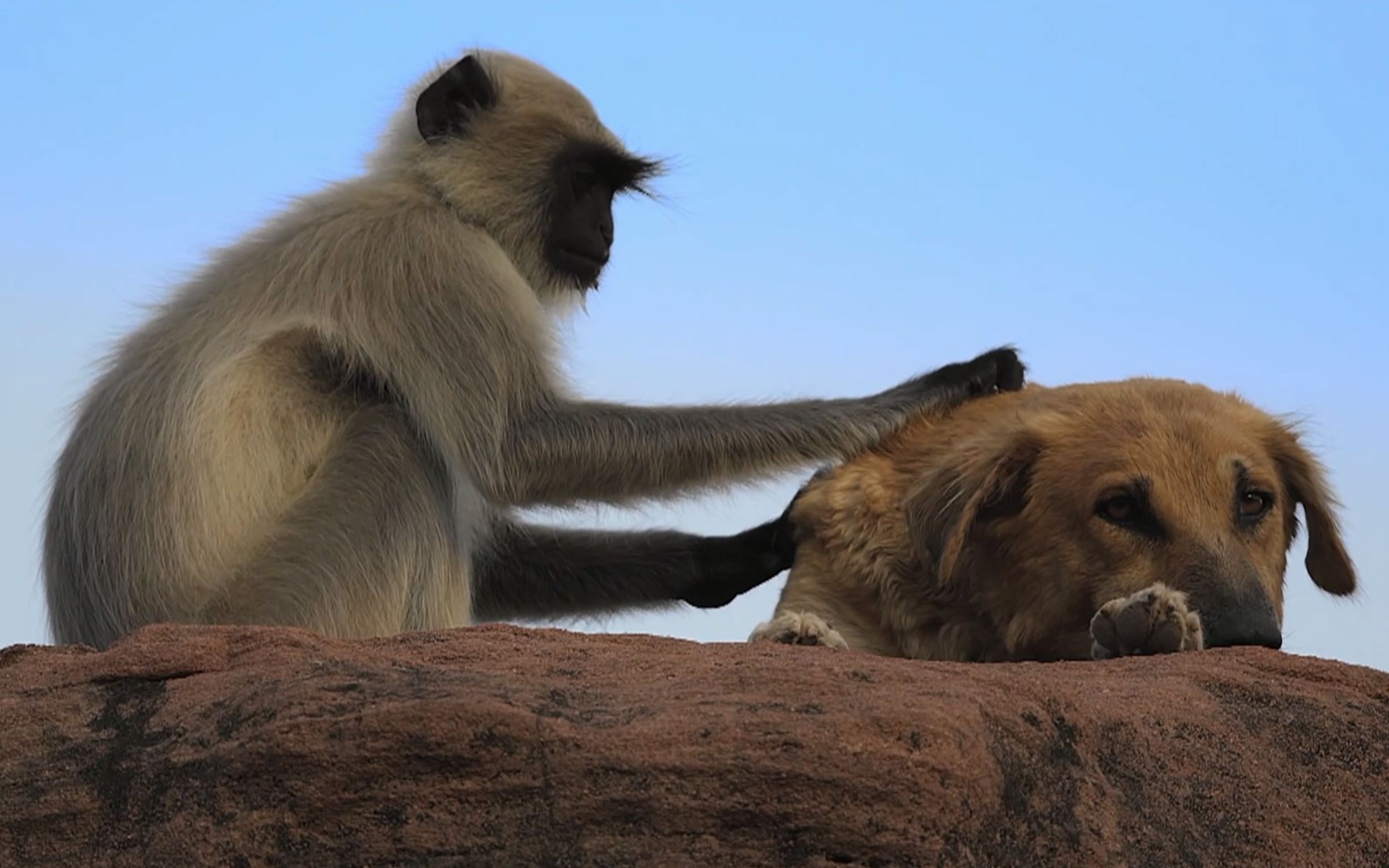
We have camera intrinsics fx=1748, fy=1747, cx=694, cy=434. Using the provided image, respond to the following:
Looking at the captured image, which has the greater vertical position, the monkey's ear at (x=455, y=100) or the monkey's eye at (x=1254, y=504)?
the monkey's ear at (x=455, y=100)

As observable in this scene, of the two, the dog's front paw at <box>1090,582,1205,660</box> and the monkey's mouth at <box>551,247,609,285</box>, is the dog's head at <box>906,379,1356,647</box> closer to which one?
the dog's front paw at <box>1090,582,1205,660</box>

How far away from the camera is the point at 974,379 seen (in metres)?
5.70

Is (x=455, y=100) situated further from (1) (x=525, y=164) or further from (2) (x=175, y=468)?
(2) (x=175, y=468)

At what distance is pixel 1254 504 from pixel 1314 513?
44 cm

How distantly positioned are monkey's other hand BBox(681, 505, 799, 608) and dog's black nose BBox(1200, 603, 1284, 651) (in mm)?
2168

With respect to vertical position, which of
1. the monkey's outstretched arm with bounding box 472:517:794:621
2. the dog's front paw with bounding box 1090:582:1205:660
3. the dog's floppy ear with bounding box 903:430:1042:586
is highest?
the dog's floppy ear with bounding box 903:430:1042:586

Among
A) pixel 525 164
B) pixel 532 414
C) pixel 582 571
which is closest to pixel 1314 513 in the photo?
pixel 532 414

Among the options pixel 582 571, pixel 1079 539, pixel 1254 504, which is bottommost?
pixel 582 571

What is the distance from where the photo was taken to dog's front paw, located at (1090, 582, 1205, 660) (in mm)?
4066

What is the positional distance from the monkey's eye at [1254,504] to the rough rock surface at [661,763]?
37.0 inches

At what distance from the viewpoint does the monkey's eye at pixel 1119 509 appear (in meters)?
4.35

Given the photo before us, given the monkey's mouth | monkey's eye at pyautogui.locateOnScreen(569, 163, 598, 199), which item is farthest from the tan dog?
monkey's eye at pyautogui.locateOnScreen(569, 163, 598, 199)

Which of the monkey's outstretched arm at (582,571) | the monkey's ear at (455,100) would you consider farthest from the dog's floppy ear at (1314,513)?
the monkey's ear at (455,100)

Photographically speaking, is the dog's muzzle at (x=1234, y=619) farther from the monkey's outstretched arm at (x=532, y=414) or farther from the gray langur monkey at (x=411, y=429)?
the monkey's outstretched arm at (x=532, y=414)
